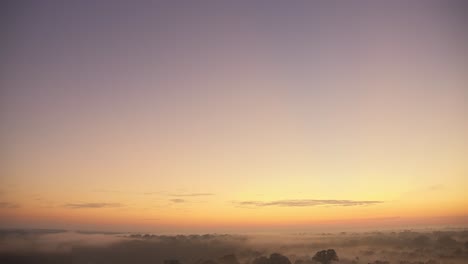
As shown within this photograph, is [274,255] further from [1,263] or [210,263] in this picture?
[1,263]

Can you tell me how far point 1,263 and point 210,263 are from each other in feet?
62.6

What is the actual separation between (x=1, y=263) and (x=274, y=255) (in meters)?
25.4

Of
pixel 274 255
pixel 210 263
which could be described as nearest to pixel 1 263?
pixel 210 263

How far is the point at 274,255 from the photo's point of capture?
30.0 metres

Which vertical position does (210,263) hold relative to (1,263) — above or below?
below

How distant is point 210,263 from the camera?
100ft

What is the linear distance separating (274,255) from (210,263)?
7.32 m

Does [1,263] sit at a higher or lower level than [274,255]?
higher

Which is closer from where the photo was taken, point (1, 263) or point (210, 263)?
point (1, 263)

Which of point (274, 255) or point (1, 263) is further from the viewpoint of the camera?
point (274, 255)
